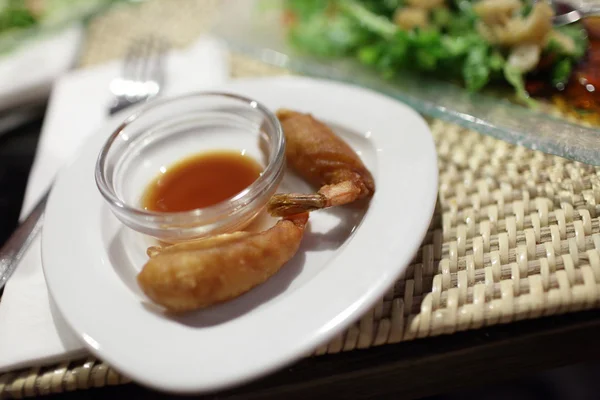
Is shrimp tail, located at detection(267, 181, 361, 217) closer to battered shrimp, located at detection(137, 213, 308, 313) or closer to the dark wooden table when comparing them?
battered shrimp, located at detection(137, 213, 308, 313)

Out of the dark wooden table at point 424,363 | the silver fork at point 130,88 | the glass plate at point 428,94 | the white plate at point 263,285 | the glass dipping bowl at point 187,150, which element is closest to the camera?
the white plate at point 263,285

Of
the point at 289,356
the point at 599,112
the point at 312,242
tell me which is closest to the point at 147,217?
the point at 312,242

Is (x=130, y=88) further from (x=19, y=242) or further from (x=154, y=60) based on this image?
(x=19, y=242)

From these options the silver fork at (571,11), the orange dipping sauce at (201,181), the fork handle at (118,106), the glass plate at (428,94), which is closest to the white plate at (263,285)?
the orange dipping sauce at (201,181)

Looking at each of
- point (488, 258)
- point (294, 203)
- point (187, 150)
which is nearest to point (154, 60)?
point (187, 150)

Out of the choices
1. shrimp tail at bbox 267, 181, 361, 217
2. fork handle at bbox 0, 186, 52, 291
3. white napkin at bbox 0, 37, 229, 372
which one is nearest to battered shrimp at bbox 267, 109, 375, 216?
shrimp tail at bbox 267, 181, 361, 217

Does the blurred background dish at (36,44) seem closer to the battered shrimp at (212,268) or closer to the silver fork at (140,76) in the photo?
the silver fork at (140,76)

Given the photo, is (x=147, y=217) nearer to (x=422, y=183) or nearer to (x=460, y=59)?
(x=422, y=183)
